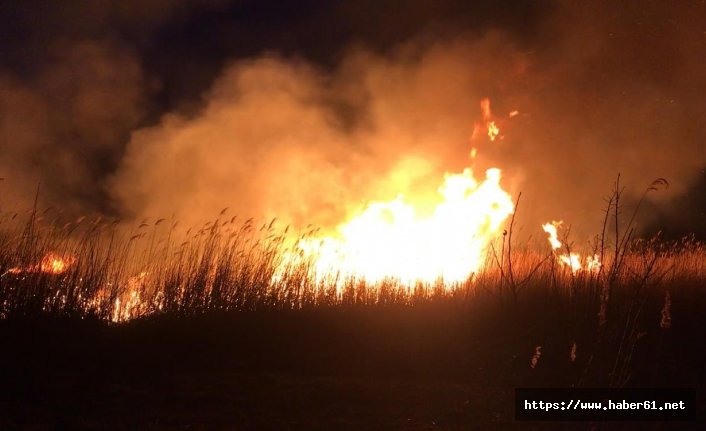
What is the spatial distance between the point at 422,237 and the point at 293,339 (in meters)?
3.95

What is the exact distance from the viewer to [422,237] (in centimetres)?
862

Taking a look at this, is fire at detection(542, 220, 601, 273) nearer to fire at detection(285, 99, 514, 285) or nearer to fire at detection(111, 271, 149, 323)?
fire at detection(285, 99, 514, 285)

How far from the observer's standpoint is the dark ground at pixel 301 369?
128 inches

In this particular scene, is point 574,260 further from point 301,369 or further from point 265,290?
point 301,369

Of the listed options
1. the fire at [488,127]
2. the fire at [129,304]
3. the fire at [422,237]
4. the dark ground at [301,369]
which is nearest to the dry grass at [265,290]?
the fire at [129,304]

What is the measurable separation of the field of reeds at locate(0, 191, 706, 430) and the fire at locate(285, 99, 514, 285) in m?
0.46

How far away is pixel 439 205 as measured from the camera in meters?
9.48

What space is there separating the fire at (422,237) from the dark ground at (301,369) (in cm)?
111

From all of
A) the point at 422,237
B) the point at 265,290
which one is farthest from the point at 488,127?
the point at 265,290

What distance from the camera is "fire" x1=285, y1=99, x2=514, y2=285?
271 inches

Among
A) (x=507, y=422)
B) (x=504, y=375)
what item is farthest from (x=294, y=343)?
(x=507, y=422)

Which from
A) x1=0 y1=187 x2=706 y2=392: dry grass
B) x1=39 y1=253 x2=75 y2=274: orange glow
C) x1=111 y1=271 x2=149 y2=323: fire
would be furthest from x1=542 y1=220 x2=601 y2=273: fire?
x1=39 y1=253 x2=75 y2=274: orange glow

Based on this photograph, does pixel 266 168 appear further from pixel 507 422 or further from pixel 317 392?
pixel 507 422

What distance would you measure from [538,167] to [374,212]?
459 centimetres
